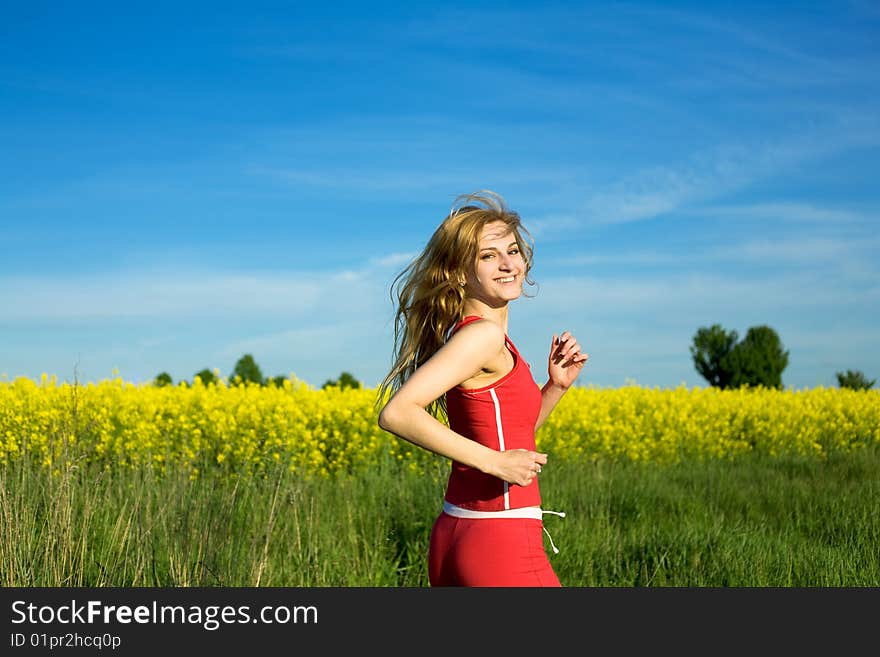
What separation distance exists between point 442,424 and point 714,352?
67.7 ft

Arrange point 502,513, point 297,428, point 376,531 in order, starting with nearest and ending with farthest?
1. point 502,513
2. point 376,531
3. point 297,428

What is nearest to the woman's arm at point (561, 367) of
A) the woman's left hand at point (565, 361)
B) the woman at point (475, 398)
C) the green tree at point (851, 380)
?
the woman's left hand at point (565, 361)

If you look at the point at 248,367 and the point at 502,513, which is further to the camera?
the point at 248,367

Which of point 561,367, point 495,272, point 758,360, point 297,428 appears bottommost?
point 561,367

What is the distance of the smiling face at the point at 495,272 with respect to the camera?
2480mm

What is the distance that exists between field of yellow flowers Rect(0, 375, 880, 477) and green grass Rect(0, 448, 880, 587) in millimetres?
962

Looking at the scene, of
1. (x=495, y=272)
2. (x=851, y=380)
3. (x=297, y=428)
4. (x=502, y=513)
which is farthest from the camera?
(x=851, y=380)

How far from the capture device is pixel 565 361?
280 cm

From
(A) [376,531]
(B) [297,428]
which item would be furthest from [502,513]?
(B) [297,428]

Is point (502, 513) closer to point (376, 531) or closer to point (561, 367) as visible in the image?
point (561, 367)

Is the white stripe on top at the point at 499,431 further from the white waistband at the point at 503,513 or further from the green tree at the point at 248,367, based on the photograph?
the green tree at the point at 248,367

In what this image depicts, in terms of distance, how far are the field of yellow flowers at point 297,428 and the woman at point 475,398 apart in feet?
15.4

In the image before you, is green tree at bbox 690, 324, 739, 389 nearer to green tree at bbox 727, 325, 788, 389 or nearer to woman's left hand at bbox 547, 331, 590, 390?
green tree at bbox 727, 325, 788, 389

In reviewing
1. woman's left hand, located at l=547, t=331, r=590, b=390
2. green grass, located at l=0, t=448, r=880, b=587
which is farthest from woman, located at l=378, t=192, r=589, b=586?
green grass, located at l=0, t=448, r=880, b=587
